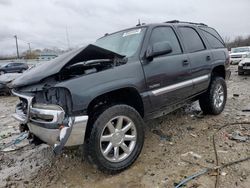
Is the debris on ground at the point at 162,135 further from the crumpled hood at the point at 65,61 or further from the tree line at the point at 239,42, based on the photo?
the tree line at the point at 239,42

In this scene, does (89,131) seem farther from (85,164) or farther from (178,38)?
(178,38)

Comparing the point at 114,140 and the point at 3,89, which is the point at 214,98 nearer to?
the point at 114,140

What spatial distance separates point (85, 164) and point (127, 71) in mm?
1461

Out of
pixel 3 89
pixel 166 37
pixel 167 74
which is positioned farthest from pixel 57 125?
pixel 3 89

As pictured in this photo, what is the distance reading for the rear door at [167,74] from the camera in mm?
3730

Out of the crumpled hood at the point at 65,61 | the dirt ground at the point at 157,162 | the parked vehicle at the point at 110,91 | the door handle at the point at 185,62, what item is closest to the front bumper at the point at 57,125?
the parked vehicle at the point at 110,91

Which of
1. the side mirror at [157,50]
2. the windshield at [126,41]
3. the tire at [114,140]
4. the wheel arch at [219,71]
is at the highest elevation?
the windshield at [126,41]

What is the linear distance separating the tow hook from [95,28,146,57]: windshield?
4.50 ft

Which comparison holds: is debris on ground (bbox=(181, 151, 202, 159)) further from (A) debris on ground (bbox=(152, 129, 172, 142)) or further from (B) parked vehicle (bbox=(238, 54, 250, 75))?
(B) parked vehicle (bbox=(238, 54, 250, 75))

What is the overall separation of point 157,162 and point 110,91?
4.05 ft

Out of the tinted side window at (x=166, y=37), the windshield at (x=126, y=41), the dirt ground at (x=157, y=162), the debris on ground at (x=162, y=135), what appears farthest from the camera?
the debris on ground at (x=162, y=135)

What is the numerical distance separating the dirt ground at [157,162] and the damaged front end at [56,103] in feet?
2.23

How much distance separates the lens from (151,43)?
397 centimetres

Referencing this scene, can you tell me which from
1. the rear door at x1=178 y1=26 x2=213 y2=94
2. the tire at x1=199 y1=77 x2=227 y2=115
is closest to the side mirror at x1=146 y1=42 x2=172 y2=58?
the rear door at x1=178 y1=26 x2=213 y2=94
